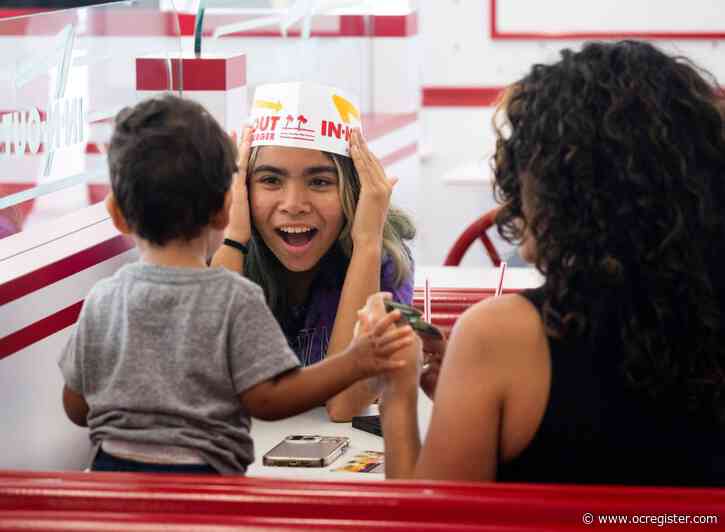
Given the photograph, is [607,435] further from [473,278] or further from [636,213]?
[473,278]

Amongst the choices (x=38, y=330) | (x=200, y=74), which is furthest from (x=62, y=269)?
(x=200, y=74)

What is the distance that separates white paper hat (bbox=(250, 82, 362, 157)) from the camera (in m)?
2.03

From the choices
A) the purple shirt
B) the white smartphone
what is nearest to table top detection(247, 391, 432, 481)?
the white smartphone

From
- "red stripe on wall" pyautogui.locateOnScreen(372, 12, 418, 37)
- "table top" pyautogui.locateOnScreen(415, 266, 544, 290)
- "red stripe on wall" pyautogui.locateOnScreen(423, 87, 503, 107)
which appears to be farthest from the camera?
"red stripe on wall" pyautogui.locateOnScreen(423, 87, 503, 107)

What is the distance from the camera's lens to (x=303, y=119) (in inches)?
79.9

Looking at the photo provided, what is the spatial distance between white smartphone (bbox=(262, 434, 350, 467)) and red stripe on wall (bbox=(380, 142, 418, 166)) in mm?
2930

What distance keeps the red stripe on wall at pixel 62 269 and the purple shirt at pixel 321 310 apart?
333 mm

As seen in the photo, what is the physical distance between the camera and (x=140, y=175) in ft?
4.35

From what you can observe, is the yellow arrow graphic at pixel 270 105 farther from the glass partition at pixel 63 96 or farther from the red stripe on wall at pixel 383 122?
the red stripe on wall at pixel 383 122

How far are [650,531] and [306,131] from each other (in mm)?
1131

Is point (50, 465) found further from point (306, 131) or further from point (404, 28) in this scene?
point (404, 28)

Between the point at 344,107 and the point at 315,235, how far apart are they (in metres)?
0.23

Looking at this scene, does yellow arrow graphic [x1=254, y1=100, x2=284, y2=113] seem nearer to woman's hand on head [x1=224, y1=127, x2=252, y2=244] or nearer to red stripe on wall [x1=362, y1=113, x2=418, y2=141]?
woman's hand on head [x1=224, y1=127, x2=252, y2=244]
